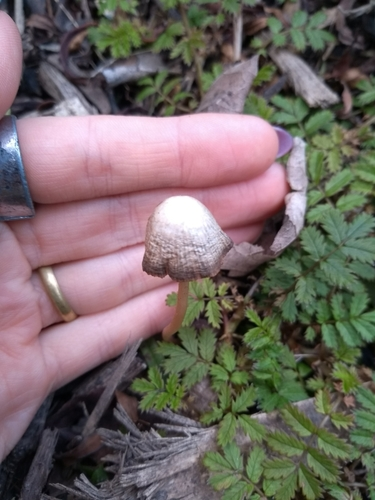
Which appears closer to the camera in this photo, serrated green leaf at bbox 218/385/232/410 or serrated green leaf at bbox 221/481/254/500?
serrated green leaf at bbox 221/481/254/500

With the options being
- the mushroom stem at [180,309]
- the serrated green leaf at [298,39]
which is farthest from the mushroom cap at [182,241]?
the serrated green leaf at [298,39]

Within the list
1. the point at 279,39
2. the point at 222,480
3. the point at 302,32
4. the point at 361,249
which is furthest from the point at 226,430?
the point at 302,32

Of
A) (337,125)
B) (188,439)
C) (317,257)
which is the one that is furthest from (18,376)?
(337,125)

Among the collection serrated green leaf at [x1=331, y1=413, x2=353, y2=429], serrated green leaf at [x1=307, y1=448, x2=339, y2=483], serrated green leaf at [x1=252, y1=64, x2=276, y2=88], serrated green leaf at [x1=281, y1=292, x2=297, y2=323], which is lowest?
serrated green leaf at [x1=307, y1=448, x2=339, y2=483]

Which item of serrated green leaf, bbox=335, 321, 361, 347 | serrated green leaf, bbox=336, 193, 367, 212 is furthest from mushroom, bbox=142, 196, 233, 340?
serrated green leaf, bbox=336, 193, 367, 212

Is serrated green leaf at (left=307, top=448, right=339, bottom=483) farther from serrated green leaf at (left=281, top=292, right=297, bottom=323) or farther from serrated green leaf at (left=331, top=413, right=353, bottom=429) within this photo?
serrated green leaf at (left=281, top=292, right=297, bottom=323)

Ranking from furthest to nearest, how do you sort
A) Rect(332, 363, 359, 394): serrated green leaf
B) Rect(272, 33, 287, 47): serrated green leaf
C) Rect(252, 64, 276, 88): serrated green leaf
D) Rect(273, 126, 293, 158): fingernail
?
Rect(272, 33, 287, 47): serrated green leaf
Rect(252, 64, 276, 88): serrated green leaf
Rect(273, 126, 293, 158): fingernail
Rect(332, 363, 359, 394): serrated green leaf
